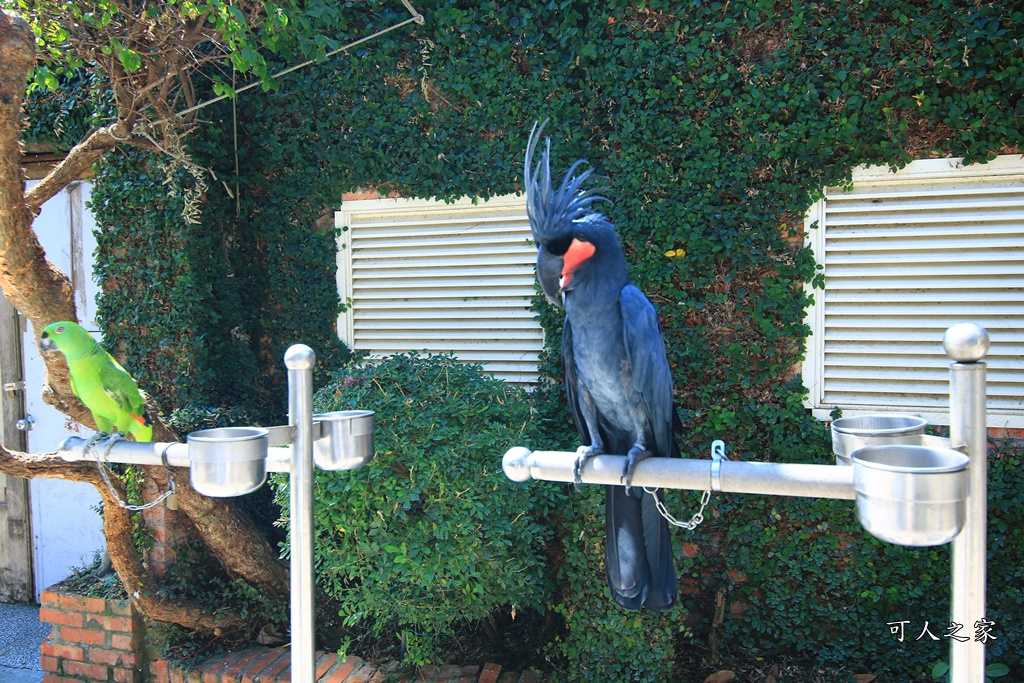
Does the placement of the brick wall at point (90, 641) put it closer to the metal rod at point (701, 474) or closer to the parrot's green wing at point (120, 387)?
the parrot's green wing at point (120, 387)

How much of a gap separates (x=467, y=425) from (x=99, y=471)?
1.72 metres

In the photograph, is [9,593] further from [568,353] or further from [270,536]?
[568,353]

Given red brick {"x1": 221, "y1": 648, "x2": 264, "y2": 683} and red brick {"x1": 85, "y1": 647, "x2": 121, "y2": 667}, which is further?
red brick {"x1": 85, "y1": 647, "x2": 121, "y2": 667}

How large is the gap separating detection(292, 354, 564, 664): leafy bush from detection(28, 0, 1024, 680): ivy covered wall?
0.38 meters

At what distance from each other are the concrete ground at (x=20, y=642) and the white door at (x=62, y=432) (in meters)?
Result: 0.18

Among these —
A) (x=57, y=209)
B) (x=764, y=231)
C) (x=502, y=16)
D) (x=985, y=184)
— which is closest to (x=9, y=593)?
(x=57, y=209)

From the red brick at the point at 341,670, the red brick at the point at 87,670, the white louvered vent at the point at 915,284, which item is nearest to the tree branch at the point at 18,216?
the red brick at the point at 87,670

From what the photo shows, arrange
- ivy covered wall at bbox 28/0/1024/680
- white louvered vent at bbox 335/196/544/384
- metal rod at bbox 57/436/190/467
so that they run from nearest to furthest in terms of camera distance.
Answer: metal rod at bbox 57/436/190/467 → ivy covered wall at bbox 28/0/1024/680 → white louvered vent at bbox 335/196/544/384

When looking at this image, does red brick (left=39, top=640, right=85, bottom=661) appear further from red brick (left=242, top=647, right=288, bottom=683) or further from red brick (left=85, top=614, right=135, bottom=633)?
red brick (left=242, top=647, right=288, bottom=683)

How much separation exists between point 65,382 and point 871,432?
3175 millimetres

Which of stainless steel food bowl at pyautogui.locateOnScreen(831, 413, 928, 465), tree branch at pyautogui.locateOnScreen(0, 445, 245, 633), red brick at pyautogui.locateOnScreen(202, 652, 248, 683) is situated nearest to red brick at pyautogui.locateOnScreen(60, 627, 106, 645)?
tree branch at pyautogui.locateOnScreen(0, 445, 245, 633)

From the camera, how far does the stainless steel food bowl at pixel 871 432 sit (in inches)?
57.7

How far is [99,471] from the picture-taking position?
316 centimetres

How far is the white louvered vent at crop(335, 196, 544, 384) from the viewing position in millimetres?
3939
